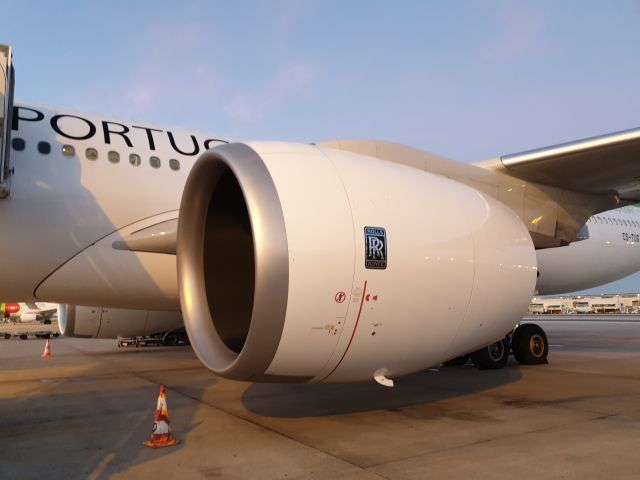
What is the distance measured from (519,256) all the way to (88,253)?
455cm

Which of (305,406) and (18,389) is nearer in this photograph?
(305,406)

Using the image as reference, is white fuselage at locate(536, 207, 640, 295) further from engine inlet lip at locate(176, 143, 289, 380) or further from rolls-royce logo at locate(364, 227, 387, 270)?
engine inlet lip at locate(176, 143, 289, 380)

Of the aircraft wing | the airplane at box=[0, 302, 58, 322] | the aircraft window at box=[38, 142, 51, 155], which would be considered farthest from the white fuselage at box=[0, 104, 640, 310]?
the airplane at box=[0, 302, 58, 322]

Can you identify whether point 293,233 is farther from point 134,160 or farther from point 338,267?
point 134,160

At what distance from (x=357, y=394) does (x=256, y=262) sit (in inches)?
119

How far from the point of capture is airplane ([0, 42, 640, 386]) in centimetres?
369

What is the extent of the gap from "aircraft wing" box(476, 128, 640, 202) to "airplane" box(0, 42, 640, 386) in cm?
2

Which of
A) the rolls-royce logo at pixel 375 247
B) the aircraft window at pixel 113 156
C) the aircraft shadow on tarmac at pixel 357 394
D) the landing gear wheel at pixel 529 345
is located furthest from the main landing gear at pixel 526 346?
the aircraft window at pixel 113 156

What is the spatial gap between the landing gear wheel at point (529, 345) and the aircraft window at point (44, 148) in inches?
306

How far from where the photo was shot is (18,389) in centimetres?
709

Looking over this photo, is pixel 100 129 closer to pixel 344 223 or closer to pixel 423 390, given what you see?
pixel 344 223

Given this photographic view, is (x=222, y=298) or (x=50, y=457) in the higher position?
(x=222, y=298)


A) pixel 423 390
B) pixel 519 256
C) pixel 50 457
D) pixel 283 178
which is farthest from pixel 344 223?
pixel 423 390

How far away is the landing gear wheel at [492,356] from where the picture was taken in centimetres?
846
